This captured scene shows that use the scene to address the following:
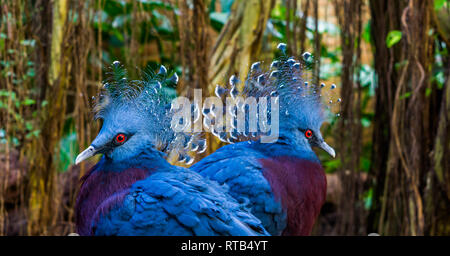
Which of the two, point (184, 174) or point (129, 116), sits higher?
point (129, 116)

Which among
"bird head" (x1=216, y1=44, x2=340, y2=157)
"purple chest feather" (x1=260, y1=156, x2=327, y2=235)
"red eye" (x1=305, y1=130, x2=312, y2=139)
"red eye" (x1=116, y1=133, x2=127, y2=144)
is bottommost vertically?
"purple chest feather" (x1=260, y1=156, x2=327, y2=235)

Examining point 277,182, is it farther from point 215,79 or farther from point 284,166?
point 215,79

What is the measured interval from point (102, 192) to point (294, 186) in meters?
0.58

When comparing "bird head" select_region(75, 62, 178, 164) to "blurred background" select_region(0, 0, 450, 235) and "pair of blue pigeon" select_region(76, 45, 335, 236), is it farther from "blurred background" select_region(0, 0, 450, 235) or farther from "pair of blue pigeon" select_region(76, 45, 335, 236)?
"blurred background" select_region(0, 0, 450, 235)

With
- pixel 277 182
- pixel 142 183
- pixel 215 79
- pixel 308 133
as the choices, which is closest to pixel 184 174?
pixel 142 183

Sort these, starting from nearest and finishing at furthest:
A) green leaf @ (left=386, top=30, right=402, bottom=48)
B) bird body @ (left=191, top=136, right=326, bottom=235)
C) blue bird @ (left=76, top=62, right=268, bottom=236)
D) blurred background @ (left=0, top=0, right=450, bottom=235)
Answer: blue bird @ (left=76, top=62, right=268, bottom=236)
bird body @ (left=191, top=136, right=326, bottom=235)
blurred background @ (left=0, top=0, right=450, bottom=235)
green leaf @ (left=386, top=30, right=402, bottom=48)

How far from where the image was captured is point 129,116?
1.05m

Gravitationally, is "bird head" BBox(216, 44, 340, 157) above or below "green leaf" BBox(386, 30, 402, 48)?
below

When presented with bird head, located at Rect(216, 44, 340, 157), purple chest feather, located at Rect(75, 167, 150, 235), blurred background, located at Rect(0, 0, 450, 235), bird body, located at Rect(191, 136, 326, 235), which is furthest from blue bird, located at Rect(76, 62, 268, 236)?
blurred background, located at Rect(0, 0, 450, 235)

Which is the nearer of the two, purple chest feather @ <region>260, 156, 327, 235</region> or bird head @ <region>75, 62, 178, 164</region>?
bird head @ <region>75, 62, 178, 164</region>

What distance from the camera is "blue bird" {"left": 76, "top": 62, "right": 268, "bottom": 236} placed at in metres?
0.97
